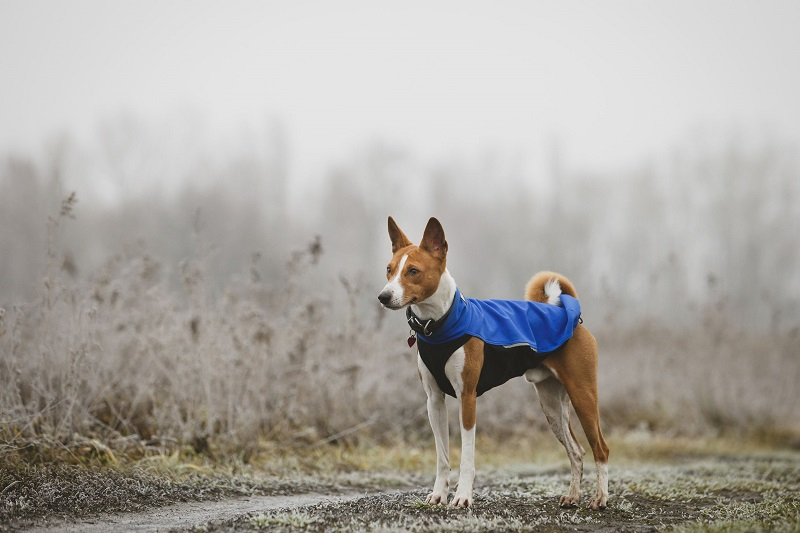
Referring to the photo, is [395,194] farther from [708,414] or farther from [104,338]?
[104,338]

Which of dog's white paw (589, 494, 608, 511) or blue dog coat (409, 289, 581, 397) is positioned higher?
blue dog coat (409, 289, 581, 397)

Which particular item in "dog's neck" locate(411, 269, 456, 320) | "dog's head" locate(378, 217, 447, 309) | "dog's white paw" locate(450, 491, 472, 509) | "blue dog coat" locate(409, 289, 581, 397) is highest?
"dog's head" locate(378, 217, 447, 309)

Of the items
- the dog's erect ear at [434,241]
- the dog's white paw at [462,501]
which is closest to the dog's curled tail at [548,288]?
the dog's erect ear at [434,241]

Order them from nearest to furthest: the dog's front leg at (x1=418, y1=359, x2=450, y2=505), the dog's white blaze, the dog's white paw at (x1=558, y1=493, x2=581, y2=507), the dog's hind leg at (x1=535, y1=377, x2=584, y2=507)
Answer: the dog's white blaze → the dog's front leg at (x1=418, y1=359, x2=450, y2=505) → the dog's white paw at (x1=558, y1=493, x2=581, y2=507) → the dog's hind leg at (x1=535, y1=377, x2=584, y2=507)

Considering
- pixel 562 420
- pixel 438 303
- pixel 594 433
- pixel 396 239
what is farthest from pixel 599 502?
pixel 396 239

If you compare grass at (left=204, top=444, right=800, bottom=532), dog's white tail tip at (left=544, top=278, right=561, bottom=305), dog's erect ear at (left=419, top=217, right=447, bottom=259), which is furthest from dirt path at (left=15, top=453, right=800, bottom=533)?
dog's erect ear at (left=419, top=217, right=447, bottom=259)

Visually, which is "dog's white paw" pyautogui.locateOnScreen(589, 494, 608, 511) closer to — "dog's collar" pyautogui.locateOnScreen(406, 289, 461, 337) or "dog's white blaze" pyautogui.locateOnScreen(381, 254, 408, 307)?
"dog's collar" pyautogui.locateOnScreen(406, 289, 461, 337)

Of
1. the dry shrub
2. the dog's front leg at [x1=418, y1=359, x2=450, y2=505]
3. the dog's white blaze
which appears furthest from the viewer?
the dry shrub

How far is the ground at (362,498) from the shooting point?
14.5ft

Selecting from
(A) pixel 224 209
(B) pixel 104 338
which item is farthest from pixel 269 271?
(A) pixel 224 209

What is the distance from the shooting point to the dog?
15.9 feet

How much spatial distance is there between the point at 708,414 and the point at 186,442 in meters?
11.2

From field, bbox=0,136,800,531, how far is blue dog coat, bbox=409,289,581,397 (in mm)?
969

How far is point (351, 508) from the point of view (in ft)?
→ 16.3
